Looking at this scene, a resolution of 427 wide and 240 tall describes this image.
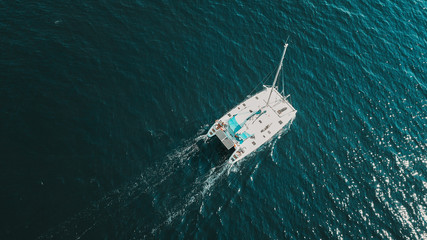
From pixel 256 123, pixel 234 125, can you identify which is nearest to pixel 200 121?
pixel 234 125

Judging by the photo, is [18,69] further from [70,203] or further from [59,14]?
[70,203]

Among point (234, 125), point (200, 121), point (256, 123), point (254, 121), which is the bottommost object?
point (200, 121)

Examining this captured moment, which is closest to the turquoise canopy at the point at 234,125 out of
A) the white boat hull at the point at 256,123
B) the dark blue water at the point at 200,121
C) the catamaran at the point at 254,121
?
the catamaran at the point at 254,121

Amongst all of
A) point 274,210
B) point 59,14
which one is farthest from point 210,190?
point 59,14

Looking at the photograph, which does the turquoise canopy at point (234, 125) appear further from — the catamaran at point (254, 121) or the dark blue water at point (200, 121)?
the dark blue water at point (200, 121)

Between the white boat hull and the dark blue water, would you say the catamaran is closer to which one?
the white boat hull

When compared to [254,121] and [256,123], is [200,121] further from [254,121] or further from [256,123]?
[256,123]

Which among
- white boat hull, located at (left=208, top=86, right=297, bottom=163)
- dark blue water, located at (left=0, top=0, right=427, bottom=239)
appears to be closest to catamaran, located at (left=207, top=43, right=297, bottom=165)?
white boat hull, located at (left=208, top=86, right=297, bottom=163)
